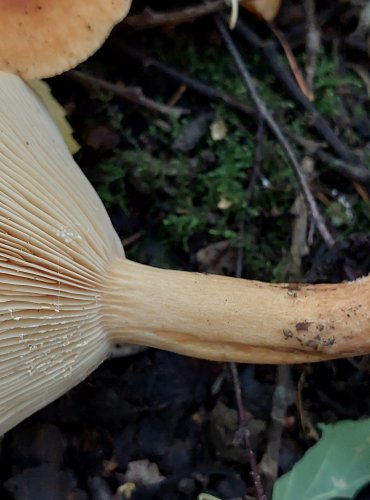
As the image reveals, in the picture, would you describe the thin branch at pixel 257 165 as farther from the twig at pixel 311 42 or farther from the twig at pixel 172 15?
the twig at pixel 172 15

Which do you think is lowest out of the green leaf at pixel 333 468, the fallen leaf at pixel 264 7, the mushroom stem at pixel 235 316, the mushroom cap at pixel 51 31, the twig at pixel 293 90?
the green leaf at pixel 333 468

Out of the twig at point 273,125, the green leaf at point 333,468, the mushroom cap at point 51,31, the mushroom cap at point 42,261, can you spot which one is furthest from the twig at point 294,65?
the green leaf at point 333,468

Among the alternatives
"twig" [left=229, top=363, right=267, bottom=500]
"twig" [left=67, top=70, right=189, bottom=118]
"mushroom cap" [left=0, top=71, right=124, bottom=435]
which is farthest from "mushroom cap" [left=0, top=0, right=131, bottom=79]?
"twig" [left=229, top=363, right=267, bottom=500]

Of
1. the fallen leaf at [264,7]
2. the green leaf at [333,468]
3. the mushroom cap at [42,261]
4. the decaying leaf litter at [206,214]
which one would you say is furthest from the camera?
the fallen leaf at [264,7]

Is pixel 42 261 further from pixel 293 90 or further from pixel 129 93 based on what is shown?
pixel 293 90

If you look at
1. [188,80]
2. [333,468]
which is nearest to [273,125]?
[188,80]

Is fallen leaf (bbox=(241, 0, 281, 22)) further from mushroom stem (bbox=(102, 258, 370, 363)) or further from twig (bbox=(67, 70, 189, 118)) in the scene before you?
mushroom stem (bbox=(102, 258, 370, 363))

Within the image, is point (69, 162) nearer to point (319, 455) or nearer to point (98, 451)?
point (98, 451)
